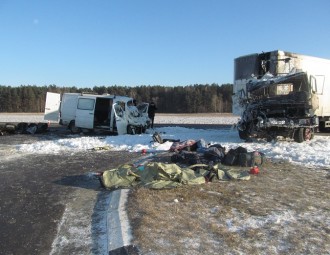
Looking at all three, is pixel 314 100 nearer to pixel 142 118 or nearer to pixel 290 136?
pixel 290 136

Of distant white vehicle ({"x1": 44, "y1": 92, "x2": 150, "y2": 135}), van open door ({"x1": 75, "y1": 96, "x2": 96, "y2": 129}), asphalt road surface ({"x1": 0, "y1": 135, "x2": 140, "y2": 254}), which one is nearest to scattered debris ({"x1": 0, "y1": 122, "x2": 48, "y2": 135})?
distant white vehicle ({"x1": 44, "y1": 92, "x2": 150, "y2": 135})

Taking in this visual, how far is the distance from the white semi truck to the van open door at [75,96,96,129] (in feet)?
24.7

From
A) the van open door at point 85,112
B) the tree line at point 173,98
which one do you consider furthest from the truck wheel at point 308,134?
the tree line at point 173,98

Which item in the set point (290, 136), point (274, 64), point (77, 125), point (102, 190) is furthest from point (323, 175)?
point (77, 125)

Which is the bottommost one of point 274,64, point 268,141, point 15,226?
point 15,226

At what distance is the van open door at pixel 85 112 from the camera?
1973 centimetres

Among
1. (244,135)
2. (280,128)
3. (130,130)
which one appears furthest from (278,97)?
(130,130)

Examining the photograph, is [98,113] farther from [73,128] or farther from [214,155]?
[214,155]

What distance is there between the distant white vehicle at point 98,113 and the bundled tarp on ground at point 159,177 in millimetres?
11055

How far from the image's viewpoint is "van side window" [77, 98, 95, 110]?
19734mm

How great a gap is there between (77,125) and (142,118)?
3.36m

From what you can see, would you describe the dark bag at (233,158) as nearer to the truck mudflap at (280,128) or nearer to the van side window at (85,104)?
the truck mudflap at (280,128)

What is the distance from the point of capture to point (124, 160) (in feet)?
36.2

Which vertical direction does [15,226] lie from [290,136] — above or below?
below
